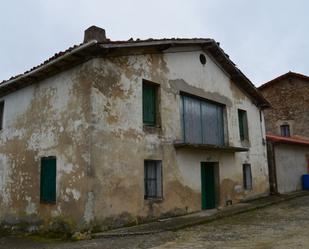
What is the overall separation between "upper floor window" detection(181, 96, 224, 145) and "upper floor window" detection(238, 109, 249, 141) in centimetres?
177

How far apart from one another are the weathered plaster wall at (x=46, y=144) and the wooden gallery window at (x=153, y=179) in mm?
2274

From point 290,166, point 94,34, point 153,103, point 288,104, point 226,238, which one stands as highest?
point 288,104

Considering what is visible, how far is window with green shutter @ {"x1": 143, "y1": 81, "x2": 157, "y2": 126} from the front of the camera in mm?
10539

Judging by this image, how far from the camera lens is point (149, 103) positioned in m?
10.7

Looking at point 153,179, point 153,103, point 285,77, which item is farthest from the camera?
point 285,77

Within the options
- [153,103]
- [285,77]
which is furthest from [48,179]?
[285,77]

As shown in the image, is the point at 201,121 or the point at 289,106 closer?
the point at 201,121

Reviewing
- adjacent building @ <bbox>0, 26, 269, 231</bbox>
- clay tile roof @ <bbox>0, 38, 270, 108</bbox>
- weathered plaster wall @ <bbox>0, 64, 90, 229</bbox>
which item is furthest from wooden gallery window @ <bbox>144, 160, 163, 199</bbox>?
clay tile roof @ <bbox>0, 38, 270, 108</bbox>

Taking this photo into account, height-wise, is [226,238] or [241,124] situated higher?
[241,124]

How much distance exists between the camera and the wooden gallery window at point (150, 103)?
10547 mm

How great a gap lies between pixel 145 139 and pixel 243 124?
A: 6921 millimetres

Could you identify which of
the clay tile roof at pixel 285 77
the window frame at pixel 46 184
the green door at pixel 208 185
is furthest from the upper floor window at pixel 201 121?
the clay tile roof at pixel 285 77

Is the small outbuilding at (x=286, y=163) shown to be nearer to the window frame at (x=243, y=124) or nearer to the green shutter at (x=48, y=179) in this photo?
the window frame at (x=243, y=124)

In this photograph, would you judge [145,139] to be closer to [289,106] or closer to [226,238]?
[226,238]
